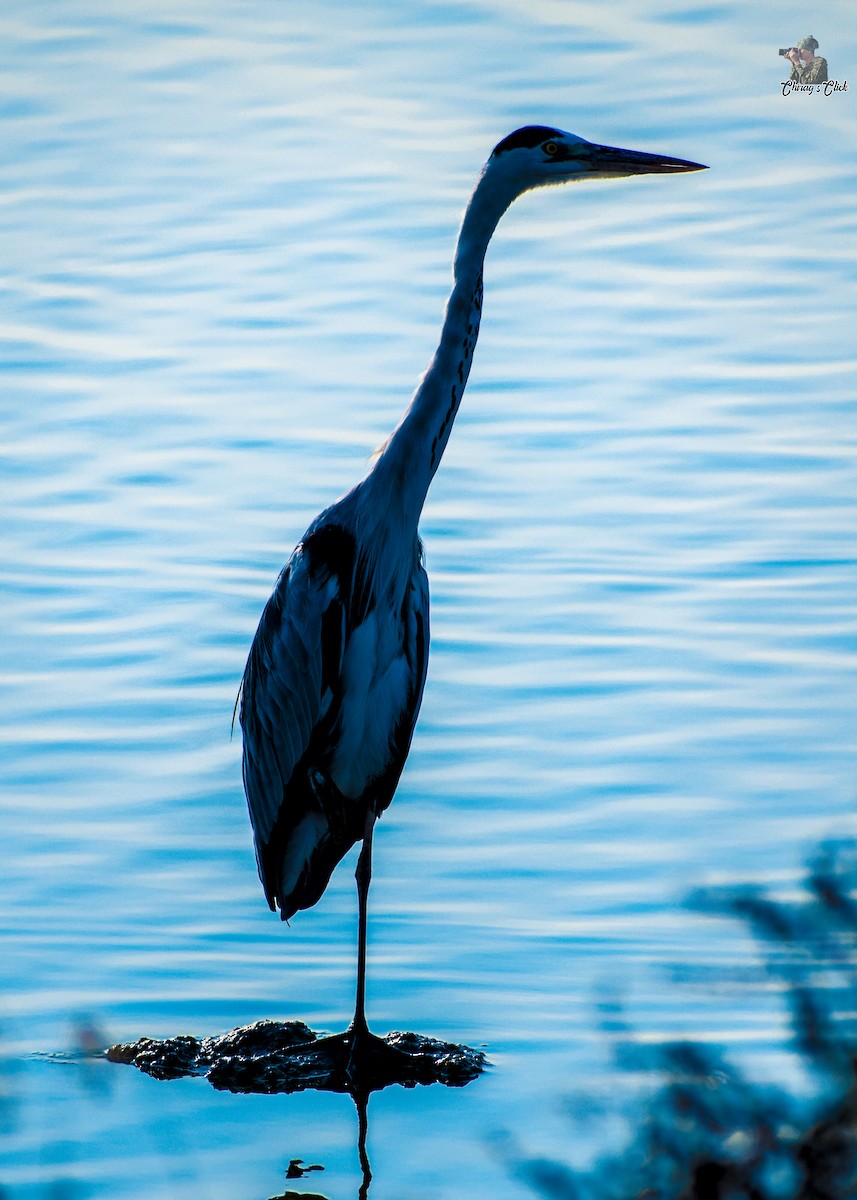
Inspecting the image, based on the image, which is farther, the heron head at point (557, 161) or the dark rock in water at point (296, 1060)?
the heron head at point (557, 161)

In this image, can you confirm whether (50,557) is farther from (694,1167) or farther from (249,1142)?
(694,1167)

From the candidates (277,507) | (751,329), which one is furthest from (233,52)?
(277,507)

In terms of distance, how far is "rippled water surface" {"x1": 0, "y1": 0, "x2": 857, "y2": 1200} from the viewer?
5645 mm

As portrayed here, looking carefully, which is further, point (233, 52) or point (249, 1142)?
point (233, 52)

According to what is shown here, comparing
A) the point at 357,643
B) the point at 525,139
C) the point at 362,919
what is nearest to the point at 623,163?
the point at 525,139

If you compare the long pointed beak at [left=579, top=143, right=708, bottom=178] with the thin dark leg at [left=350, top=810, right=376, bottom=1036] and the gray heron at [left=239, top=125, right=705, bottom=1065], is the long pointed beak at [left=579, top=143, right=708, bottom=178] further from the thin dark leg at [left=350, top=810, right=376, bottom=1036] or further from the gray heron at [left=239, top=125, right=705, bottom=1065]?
the thin dark leg at [left=350, top=810, right=376, bottom=1036]

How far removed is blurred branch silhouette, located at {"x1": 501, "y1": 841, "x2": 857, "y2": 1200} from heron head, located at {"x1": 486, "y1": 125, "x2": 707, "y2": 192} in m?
3.64

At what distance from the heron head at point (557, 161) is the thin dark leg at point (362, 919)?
73.8 inches

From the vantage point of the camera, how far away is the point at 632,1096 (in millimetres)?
5004

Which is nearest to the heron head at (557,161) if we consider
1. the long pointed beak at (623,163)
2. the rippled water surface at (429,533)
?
the long pointed beak at (623,163)

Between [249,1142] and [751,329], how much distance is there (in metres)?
8.38

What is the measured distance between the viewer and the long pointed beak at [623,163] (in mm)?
6137
